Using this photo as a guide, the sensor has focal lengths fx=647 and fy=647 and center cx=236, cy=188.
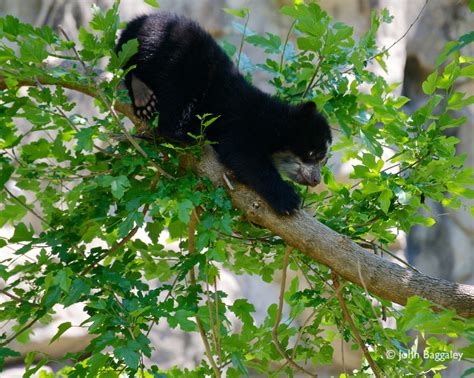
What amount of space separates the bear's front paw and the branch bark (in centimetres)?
3

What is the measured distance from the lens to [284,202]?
2.79 m

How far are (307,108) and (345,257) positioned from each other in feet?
3.92

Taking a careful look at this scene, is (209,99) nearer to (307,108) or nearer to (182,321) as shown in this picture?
(307,108)

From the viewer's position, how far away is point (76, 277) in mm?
2297

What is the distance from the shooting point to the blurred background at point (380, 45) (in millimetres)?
7477

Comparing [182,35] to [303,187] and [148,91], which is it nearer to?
[148,91]

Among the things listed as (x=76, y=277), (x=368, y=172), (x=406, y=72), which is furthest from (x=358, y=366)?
(x=76, y=277)

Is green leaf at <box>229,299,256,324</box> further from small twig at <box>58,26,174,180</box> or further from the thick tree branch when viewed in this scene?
small twig at <box>58,26,174,180</box>

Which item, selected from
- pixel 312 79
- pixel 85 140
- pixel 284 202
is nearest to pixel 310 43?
Answer: pixel 312 79

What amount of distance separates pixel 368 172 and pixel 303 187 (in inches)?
49.3

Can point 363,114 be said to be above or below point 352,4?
below

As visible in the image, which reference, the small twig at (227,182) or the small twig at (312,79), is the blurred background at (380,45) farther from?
the small twig at (227,182)

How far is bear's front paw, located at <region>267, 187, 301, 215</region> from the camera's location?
273 centimetres

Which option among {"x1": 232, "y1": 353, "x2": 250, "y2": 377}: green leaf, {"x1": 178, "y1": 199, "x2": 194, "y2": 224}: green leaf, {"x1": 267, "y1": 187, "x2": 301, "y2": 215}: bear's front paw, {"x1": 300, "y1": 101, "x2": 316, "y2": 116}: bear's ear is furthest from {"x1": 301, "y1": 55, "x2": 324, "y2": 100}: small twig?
{"x1": 232, "y1": 353, "x2": 250, "y2": 377}: green leaf
